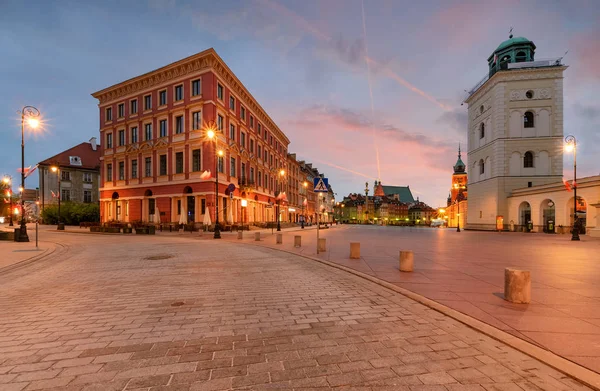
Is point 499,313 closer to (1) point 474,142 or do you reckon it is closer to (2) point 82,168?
(1) point 474,142

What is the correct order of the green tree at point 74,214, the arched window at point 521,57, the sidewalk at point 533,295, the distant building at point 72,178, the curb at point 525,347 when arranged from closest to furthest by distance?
the curb at point 525,347
the sidewalk at point 533,295
the arched window at point 521,57
the green tree at point 74,214
the distant building at point 72,178

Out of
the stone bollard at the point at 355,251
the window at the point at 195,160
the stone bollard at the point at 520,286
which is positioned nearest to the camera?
the stone bollard at the point at 520,286

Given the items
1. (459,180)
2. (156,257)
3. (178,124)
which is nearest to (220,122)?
(178,124)

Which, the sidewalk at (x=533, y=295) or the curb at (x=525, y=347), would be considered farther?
the sidewalk at (x=533, y=295)

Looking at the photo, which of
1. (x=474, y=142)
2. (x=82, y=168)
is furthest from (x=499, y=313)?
(x=82, y=168)

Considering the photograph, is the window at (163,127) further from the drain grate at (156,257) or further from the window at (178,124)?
the drain grate at (156,257)

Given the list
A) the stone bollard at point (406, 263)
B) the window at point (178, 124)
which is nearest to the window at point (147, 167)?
the window at point (178, 124)

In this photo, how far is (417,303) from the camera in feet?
18.4

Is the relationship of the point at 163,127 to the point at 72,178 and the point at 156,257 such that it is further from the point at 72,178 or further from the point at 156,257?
the point at 72,178

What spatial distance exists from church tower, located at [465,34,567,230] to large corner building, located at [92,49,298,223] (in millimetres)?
34974

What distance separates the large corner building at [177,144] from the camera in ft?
101

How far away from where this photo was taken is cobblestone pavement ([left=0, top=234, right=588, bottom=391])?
9.66 ft

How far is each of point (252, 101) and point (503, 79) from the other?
36.1 metres

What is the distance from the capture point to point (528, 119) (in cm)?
3788
